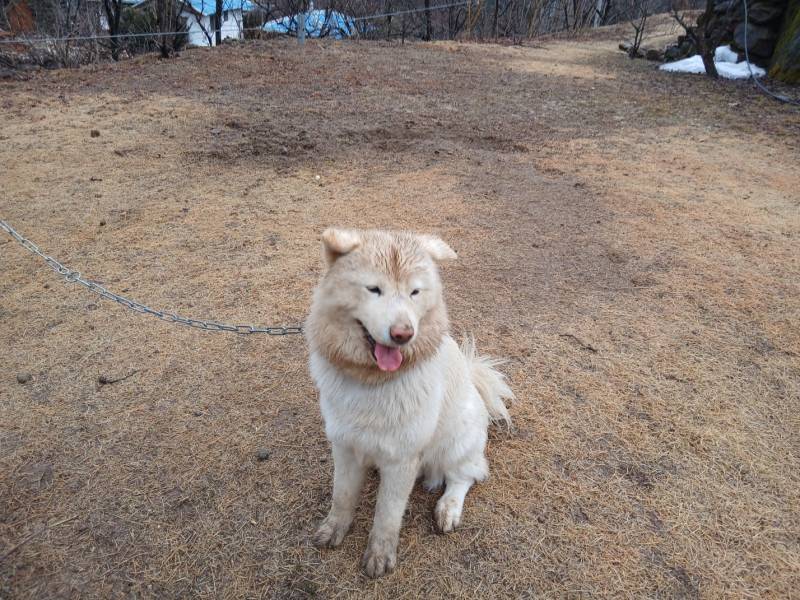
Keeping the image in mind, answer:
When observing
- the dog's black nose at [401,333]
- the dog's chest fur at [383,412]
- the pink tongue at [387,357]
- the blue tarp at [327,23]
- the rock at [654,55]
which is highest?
the blue tarp at [327,23]

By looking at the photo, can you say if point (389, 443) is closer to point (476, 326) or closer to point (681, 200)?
point (476, 326)

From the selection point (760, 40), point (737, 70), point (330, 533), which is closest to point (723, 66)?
point (737, 70)

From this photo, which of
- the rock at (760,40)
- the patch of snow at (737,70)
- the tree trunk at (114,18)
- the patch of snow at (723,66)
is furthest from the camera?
the tree trunk at (114,18)

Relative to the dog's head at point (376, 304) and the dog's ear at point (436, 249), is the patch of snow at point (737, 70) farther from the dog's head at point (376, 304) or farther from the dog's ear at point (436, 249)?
the dog's head at point (376, 304)

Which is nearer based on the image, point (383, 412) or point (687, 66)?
point (383, 412)

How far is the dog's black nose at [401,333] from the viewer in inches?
64.6

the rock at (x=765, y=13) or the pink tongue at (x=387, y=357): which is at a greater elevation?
the rock at (x=765, y=13)

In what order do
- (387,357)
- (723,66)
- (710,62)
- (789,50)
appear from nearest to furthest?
(387,357) → (789,50) → (710,62) → (723,66)

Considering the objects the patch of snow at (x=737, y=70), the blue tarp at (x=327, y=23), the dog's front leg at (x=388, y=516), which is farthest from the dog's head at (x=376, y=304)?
the blue tarp at (x=327, y=23)

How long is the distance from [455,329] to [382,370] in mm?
1845

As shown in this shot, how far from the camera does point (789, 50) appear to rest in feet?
32.9

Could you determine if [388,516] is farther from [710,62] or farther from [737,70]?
[737,70]

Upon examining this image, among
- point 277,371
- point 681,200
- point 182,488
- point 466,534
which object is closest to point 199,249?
point 277,371

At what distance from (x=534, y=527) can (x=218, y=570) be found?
1.40 meters
